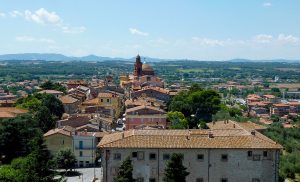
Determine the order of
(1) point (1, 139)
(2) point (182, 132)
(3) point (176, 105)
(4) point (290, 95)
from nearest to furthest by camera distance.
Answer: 1. (2) point (182, 132)
2. (1) point (1, 139)
3. (3) point (176, 105)
4. (4) point (290, 95)

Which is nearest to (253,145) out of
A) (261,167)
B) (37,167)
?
(261,167)

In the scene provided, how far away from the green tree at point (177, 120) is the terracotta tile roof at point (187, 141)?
1902 centimetres

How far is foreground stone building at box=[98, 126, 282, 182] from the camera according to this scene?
110ft

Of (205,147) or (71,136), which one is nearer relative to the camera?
(205,147)

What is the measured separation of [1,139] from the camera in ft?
155

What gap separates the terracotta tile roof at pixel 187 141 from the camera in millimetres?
33656

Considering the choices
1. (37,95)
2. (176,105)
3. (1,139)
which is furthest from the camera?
(37,95)

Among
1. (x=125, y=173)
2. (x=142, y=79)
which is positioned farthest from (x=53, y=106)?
(x=125, y=173)

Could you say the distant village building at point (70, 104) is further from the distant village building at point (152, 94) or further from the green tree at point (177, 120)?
the green tree at point (177, 120)

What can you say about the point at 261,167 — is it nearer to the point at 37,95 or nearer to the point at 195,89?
the point at 195,89

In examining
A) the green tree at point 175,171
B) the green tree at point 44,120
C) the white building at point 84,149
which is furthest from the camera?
the green tree at point 44,120

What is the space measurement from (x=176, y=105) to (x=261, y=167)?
36167 millimetres

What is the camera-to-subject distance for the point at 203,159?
33812 millimetres

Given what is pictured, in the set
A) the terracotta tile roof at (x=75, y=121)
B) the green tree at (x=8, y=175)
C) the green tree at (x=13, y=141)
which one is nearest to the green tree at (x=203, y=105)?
the terracotta tile roof at (x=75, y=121)
